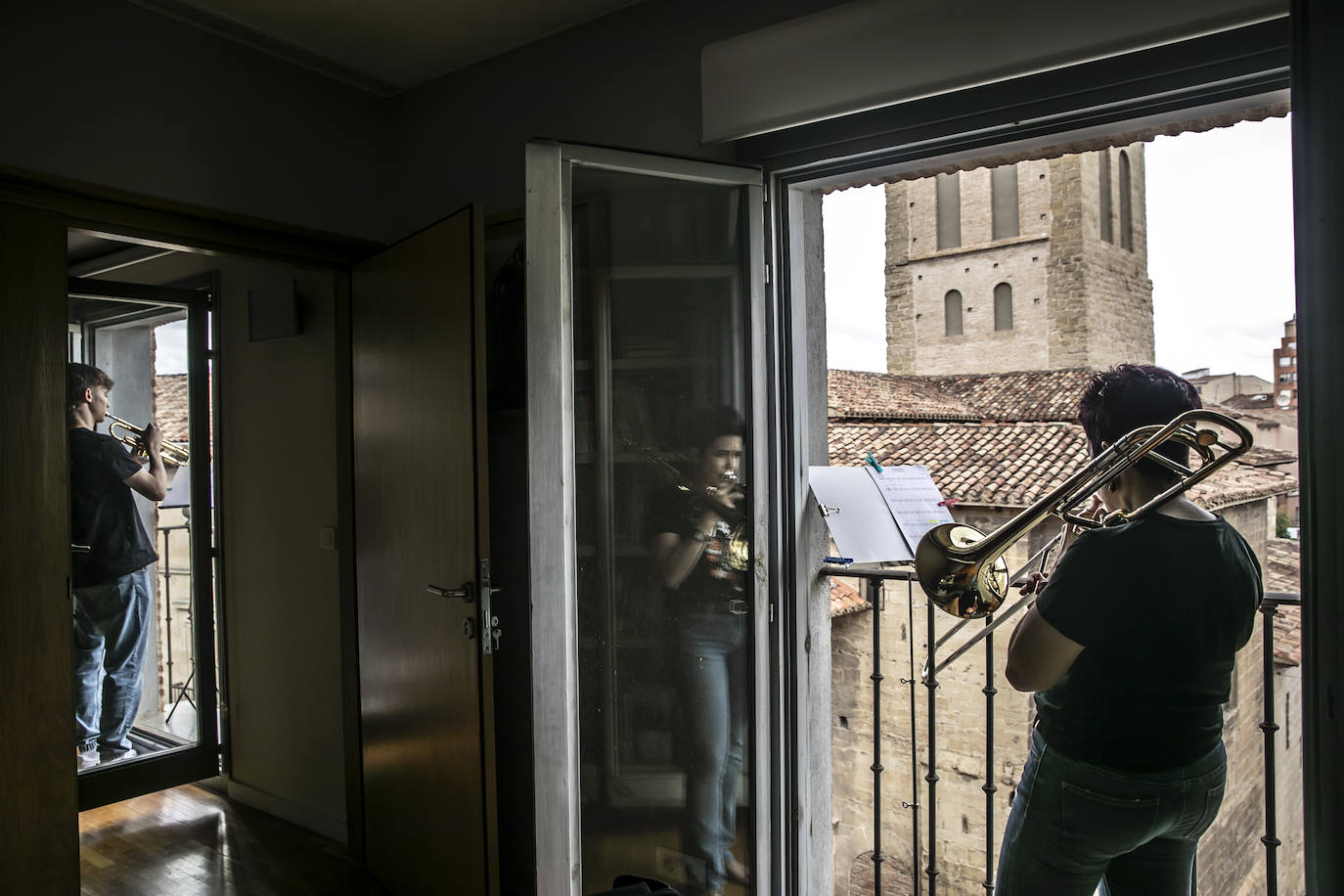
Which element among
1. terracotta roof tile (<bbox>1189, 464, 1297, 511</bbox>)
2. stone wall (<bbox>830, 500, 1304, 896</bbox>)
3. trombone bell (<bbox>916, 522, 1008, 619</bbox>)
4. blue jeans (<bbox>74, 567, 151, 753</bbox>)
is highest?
trombone bell (<bbox>916, 522, 1008, 619</bbox>)

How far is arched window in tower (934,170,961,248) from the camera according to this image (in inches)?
617

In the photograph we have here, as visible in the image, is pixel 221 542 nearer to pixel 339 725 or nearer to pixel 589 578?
pixel 339 725

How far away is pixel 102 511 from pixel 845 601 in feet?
23.9

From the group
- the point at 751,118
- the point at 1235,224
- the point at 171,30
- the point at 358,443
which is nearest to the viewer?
the point at 751,118

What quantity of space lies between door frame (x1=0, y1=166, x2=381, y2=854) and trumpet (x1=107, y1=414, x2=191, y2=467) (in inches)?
18.5

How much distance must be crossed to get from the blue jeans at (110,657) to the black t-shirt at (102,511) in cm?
8

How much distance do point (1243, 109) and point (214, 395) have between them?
3.53 meters

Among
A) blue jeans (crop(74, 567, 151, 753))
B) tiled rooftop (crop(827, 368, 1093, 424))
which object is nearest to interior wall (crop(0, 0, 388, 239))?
blue jeans (crop(74, 567, 151, 753))

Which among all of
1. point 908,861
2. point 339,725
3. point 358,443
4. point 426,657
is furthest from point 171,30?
point 908,861

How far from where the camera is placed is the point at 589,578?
1784 mm

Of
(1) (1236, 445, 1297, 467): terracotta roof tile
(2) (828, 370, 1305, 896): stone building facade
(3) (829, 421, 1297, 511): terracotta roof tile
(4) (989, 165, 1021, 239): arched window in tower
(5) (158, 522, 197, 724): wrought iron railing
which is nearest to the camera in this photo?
(1) (1236, 445, 1297, 467): terracotta roof tile

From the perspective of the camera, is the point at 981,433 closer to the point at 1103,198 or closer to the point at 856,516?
the point at 1103,198

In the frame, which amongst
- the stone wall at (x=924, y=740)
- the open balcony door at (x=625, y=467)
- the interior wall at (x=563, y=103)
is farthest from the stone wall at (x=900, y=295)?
the open balcony door at (x=625, y=467)

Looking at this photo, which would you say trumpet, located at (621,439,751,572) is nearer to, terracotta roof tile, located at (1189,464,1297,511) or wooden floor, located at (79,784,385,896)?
wooden floor, located at (79,784,385,896)
